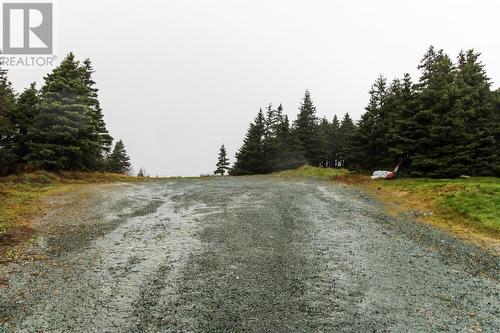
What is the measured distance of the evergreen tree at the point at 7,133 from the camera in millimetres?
22719

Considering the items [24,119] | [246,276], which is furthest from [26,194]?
[246,276]

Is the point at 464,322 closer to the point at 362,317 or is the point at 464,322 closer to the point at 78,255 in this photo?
the point at 362,317

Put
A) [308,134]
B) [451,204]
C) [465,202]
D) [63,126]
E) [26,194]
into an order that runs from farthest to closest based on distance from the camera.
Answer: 1. [308,134]
2. [63,126]
3. [26,194]
4. [451,204]
5. [465,202]

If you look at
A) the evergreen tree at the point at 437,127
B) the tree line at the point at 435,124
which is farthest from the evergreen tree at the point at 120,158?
the evergreen tree at the point at 437,127

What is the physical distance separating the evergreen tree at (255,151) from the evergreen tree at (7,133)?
31339 mm

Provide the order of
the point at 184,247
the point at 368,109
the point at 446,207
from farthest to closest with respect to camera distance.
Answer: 1. the point at 368,109
2. the point at 446,207
3. the point at 184,247

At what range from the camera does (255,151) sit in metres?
51.8

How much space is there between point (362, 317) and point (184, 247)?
5.15m

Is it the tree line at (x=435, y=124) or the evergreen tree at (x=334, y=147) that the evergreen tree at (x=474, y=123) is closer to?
the tree line at (x=435, y=124)

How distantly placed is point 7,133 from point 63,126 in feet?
12.7

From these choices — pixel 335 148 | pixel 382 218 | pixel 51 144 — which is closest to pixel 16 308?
pixel 382 218

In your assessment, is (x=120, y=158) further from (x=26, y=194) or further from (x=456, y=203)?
(x=456, y=203)

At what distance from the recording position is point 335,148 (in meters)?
62.1

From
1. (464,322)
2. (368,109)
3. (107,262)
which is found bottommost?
(464,322)
